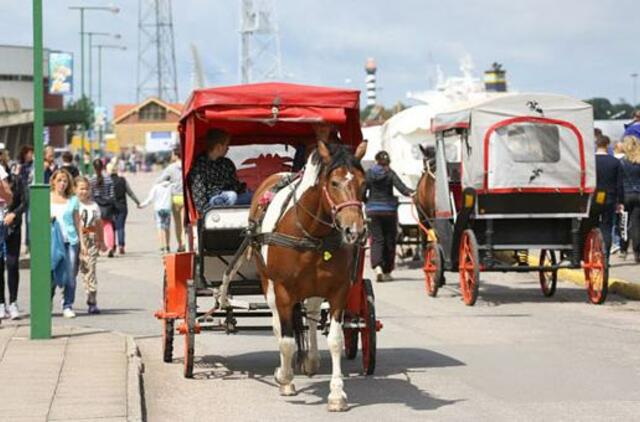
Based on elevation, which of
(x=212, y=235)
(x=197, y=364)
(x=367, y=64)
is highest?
(x=367, y=64)

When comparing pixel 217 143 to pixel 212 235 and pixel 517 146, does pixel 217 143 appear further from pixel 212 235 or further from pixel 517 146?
pixel 517 146

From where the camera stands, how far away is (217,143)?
40.1 feet

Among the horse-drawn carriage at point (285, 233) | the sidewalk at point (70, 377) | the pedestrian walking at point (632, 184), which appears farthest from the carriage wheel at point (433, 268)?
the sidewalk at point (70, 377)

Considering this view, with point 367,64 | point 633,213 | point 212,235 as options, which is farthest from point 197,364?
point 367,64

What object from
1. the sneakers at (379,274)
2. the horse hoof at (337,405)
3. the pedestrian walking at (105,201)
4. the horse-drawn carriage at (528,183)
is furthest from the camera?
the pedestrian walking at (105,201)

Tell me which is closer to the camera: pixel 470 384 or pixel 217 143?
pixel 470 384

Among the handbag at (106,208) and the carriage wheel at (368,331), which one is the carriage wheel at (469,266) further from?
the handbag at (106,208)

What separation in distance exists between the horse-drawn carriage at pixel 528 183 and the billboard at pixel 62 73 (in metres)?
70.4

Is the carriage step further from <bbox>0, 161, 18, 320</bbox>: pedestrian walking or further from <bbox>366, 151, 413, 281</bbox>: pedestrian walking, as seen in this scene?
<bbox>366, 151, 413, 281</bbox>: pedestrian walking

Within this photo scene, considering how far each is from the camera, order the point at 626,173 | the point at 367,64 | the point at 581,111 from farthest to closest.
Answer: the point at 367,64 → the point at 626,173 → the point at 581,111

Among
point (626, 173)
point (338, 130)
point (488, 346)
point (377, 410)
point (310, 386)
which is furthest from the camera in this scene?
point (626, 173)

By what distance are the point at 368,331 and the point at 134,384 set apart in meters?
1.96

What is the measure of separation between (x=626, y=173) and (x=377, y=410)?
13.2m

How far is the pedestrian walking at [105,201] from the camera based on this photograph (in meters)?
27.0
